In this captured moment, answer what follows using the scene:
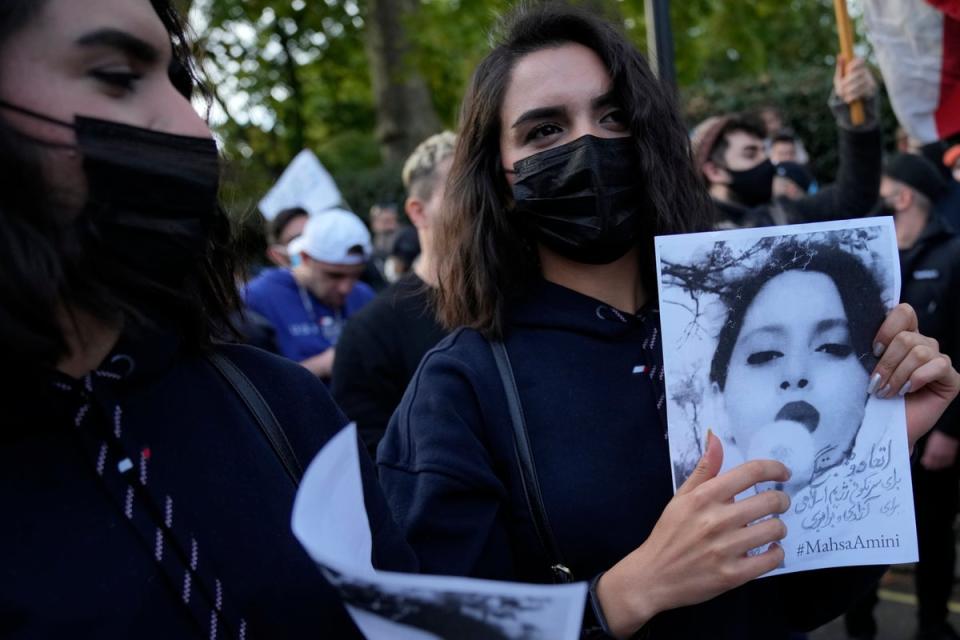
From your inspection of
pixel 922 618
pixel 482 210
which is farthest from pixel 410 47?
pixel 482 210

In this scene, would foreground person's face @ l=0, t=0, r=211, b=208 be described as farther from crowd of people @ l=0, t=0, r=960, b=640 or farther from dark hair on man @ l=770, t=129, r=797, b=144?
dark hair on man @ l=770, t=129, r=797, b=144

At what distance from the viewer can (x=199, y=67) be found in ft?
5.06

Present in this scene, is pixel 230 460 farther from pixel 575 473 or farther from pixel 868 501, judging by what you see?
pixel 868 501

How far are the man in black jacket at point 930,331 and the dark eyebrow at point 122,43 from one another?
3.94 meters

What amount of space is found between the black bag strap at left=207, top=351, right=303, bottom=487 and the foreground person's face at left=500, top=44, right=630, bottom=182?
80cm

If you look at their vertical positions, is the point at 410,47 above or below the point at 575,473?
above

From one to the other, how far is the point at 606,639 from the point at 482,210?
88 centimetres

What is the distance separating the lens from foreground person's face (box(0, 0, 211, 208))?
43.3 inches

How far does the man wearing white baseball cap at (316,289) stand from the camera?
5082mm

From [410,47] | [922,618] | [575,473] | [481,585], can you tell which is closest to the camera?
[481,585]

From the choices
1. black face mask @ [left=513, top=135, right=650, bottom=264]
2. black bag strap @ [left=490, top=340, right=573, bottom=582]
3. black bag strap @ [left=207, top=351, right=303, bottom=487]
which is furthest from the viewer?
black face mask @ [left=513, top=135, right=650, bottom=264]

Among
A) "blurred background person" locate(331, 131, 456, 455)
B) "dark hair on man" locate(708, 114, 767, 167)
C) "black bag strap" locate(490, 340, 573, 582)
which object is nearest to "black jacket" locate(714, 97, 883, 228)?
"dark hair on man" locate(708, 114, 767, 167)

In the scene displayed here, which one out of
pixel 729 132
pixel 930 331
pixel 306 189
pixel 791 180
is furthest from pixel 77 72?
pixel 306 189

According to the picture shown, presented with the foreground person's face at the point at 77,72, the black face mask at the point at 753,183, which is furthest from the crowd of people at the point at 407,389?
the black face mask at the point at 753,183
